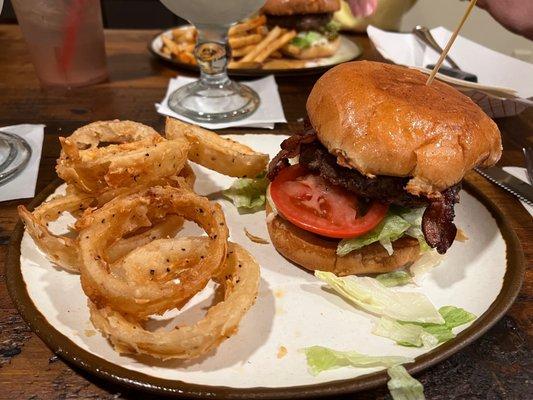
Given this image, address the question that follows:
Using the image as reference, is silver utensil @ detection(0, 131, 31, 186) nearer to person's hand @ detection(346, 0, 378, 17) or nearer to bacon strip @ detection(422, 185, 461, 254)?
bacon strip @ detection(422, 185, 461, 254)

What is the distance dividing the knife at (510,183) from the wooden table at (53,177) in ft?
0.13

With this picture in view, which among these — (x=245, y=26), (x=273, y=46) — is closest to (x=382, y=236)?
(x=273, y=46)

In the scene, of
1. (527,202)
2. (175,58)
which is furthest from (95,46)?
(527,202)

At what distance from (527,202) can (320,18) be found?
218cm

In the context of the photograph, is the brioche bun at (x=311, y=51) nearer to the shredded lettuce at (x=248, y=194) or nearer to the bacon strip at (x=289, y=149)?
the shredded lettuce at (x=248, y=194)

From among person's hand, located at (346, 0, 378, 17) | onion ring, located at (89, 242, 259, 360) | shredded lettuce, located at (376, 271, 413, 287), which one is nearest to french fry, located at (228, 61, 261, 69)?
person's hand, located at (346, 0, 378, 17)

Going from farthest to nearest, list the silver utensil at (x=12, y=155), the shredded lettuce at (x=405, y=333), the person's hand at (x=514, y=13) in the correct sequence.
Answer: the person's hand at (x=514, y=13) → the silver utensil at (x=12, y=155) → the shredded lettuce at (x=405, y=333)

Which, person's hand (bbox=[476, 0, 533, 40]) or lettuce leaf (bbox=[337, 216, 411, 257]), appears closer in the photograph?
lettuce leaf (bbox=[337, 216, 411, 257])

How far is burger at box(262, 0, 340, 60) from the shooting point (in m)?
3.45

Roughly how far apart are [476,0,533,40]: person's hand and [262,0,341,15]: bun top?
1041mm

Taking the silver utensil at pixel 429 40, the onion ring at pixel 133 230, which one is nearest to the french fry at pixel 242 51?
the silver utensil at pixel 429 40

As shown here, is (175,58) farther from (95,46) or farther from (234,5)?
(234,5)

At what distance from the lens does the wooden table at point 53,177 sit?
3.99 feet

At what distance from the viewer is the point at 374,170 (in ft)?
4.82
